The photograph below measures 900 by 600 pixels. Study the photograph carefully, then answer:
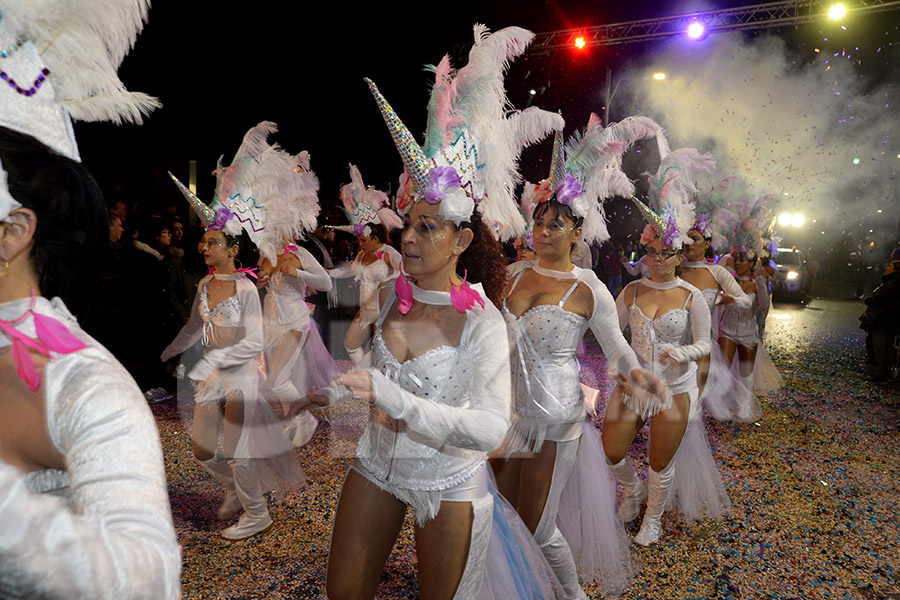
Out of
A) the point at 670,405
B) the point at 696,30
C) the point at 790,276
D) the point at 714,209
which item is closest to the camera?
the point at 670,405

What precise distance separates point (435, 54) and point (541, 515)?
311 inches

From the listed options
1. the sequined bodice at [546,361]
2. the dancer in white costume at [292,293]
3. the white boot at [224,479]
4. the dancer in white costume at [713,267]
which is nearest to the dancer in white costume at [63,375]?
the sequined bodice at [546,361]

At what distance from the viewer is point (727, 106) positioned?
13461 mm

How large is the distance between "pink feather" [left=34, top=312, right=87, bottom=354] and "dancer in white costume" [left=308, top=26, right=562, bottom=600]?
1.02m

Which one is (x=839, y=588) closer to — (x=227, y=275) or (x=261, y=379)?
(x=261, y=379)

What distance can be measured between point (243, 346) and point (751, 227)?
5.87 meters

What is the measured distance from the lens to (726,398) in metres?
6.44

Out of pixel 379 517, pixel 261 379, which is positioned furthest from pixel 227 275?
pixel 379 517

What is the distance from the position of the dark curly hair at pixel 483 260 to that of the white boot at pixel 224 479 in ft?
7.64

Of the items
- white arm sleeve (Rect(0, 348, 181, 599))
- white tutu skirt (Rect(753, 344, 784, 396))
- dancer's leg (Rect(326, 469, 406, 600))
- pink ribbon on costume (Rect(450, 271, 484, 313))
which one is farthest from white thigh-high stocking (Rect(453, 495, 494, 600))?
white tutu skirt (Rect(753, 344, 784, 396))

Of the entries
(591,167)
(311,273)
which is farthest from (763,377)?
(311,273)

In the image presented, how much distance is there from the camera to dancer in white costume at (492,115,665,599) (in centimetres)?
301

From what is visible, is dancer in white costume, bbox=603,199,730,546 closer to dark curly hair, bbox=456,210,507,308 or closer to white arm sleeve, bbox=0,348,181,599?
dark curly hair, bbox=456,210,507,308

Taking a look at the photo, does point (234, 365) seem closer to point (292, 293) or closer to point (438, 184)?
point (438, 184)
